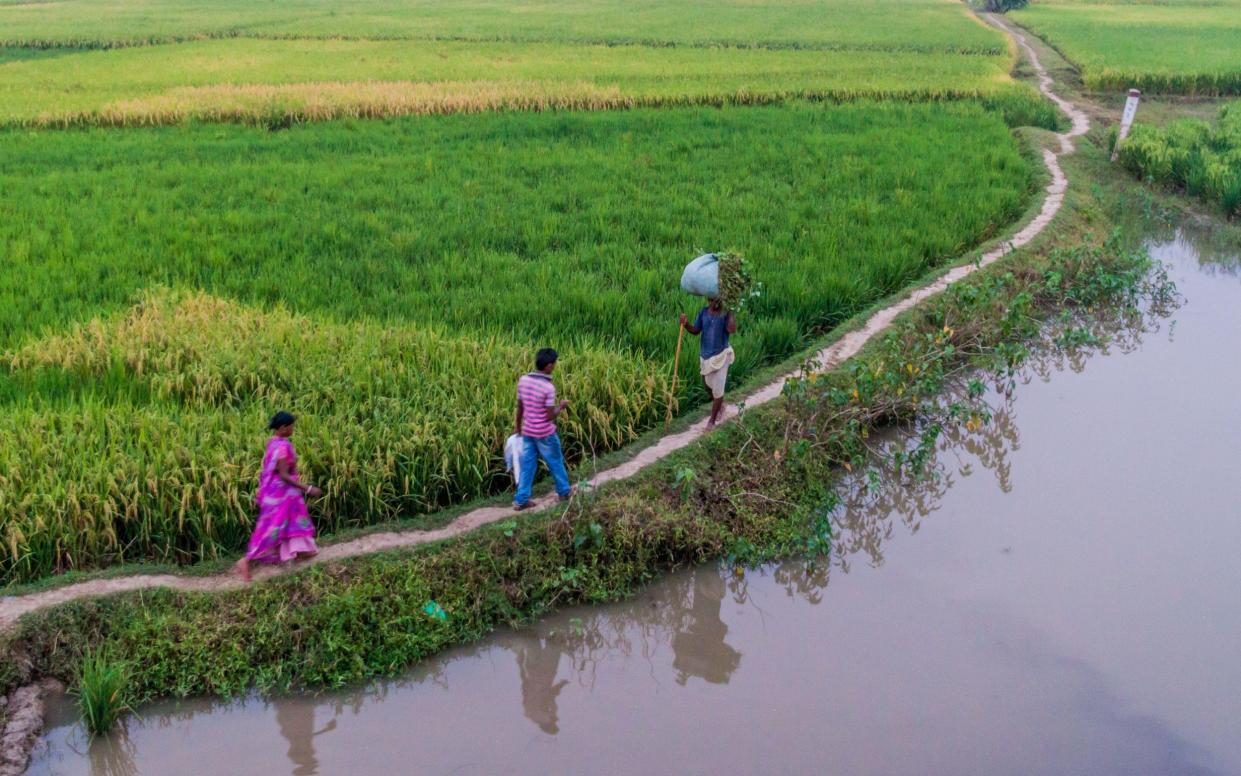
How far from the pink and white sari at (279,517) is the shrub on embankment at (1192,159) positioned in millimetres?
11091

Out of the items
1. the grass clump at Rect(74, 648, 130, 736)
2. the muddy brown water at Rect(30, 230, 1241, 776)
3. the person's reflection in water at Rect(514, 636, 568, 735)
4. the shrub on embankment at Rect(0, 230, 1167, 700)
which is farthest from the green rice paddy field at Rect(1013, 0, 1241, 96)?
the grass clump at Rect(74, 648, 130, 736)

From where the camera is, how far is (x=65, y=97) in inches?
619

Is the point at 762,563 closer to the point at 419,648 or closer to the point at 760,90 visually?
the point at 419,648

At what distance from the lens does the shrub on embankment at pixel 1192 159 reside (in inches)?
456

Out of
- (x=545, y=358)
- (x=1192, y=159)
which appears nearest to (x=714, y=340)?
(x=545, y=358)

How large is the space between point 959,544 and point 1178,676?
48.8 inches

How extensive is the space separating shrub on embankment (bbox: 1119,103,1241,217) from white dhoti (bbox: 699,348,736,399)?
344 inches

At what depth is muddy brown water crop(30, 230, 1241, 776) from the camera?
145 inches

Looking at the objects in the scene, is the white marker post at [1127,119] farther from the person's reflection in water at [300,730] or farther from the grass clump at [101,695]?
the grass clump at [101,695]

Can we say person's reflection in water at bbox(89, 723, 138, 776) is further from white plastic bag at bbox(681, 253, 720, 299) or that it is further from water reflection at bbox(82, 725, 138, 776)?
white plastic bag at bbox(681, 253, 720, 299)

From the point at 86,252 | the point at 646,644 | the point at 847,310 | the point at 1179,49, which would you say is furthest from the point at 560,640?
the point at 1179,49

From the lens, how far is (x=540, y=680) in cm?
414

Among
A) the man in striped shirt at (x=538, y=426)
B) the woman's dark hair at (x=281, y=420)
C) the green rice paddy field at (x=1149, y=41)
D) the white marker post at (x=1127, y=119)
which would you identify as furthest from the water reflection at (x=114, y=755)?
the green rice paddy field at (x=1149, y=41)

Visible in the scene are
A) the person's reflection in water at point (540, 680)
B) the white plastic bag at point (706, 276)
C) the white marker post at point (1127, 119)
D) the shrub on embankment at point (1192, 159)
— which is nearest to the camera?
the person's reflection in water at point (540, 680)
